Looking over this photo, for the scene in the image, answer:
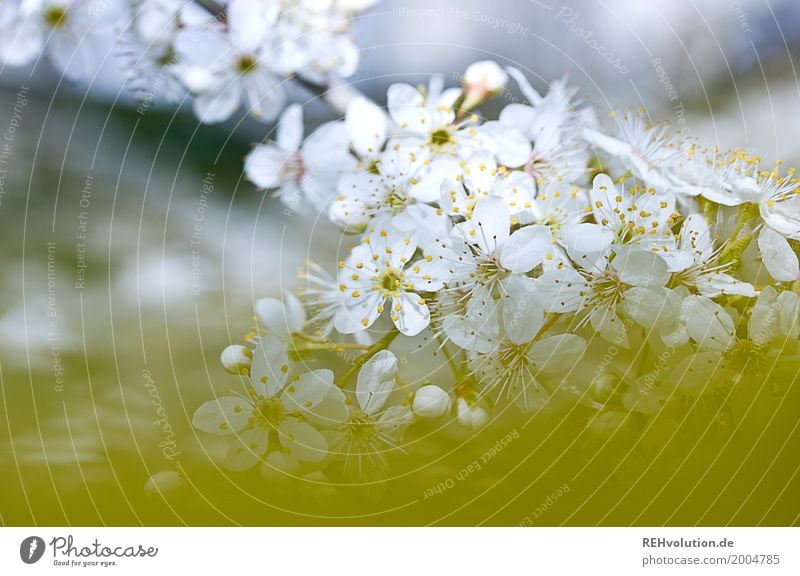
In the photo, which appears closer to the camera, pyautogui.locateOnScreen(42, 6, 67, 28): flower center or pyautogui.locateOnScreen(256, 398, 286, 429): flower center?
pyautogui.locateOnScreen(256, 398, 286, 429): flower center

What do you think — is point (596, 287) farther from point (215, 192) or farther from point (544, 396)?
point (215, 192)

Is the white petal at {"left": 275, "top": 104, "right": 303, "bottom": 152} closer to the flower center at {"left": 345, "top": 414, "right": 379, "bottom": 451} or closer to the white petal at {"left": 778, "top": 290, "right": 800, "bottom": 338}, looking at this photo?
the flower center at {"left": 345, "top": 414, "right": 379, "bottom": 451}

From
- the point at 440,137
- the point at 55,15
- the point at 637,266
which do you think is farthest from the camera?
the point at 55,15

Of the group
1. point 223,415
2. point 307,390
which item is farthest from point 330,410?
point 223,415

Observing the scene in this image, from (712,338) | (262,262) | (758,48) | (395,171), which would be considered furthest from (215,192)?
(758,48)

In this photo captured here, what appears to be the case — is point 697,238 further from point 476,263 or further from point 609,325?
point 476,263

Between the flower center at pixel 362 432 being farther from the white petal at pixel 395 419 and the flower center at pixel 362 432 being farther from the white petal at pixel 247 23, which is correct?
the white petal at pixel 247 23

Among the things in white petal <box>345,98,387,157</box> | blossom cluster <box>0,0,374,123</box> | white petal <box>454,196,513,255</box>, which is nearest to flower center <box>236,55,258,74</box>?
blossom cluster <box>0,0,374,123</box>
